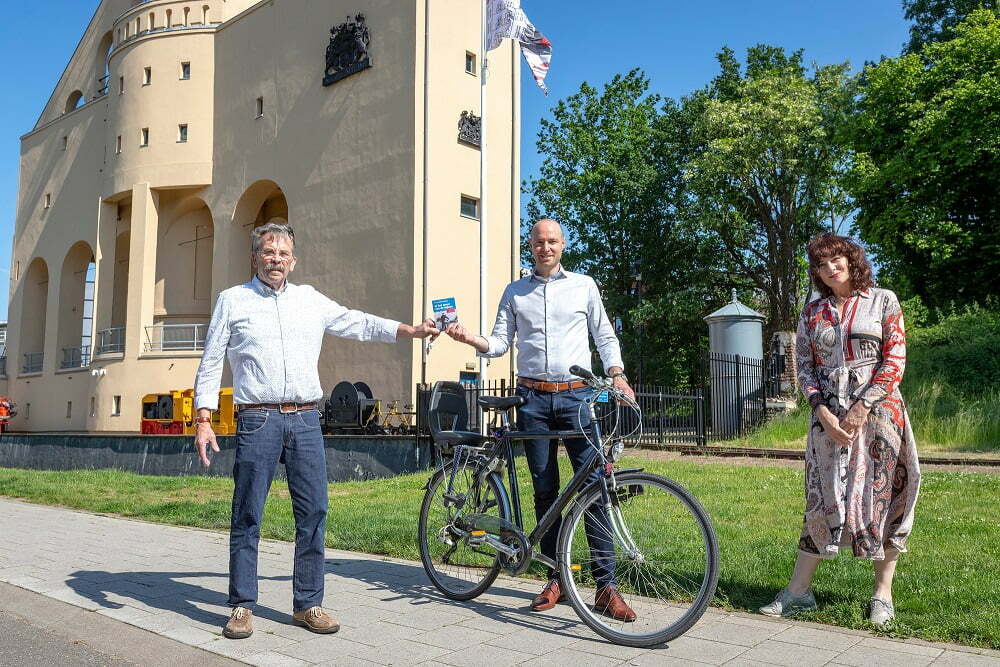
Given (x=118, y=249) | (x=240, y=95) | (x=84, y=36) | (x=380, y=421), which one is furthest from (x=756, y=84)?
(x=84, y=36)

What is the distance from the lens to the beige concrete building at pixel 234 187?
23641 millimetres

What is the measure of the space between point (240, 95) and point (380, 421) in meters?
14.4

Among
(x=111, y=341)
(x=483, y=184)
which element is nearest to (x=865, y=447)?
(x=483, y=184)

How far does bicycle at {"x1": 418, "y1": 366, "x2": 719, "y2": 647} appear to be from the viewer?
423cm

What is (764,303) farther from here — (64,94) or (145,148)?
(64,94)

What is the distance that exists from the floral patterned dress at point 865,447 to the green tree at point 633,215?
1322 inches

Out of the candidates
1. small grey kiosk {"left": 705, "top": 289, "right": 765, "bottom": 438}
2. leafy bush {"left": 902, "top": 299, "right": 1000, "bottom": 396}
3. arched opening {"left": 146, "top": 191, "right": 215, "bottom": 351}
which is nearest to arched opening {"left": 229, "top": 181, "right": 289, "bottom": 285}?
arched opening {"left": 146, "top": 191, "right": 215, "bottom": 351}

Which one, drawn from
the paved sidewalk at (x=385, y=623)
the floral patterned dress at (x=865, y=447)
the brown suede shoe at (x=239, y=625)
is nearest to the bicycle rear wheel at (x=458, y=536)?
the paved sidewalk at (x=385, y=623)

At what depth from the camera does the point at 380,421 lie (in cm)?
2173

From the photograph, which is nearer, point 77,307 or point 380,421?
point 380,421

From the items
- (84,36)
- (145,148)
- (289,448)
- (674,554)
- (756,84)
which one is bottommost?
(674,554)

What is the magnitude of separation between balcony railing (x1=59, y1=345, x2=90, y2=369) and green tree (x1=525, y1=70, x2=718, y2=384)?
2155 cm

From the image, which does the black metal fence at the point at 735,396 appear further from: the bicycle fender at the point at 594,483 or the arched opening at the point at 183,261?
the arched opening at the point at 183,261

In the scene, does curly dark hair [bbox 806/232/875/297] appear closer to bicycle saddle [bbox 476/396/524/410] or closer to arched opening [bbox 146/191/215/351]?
bicycle saddle [bbox 476/396/524/410]
